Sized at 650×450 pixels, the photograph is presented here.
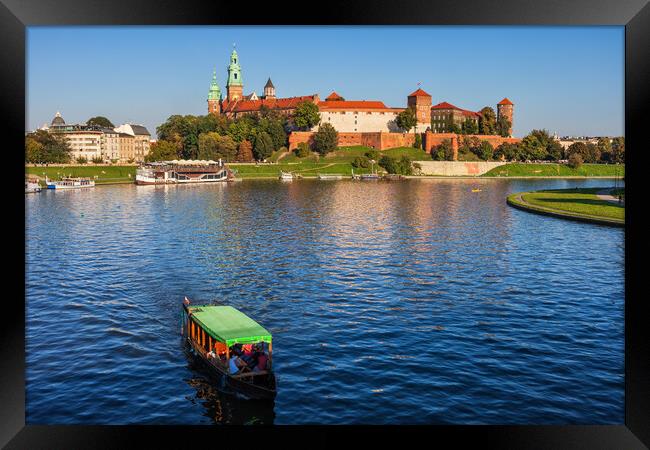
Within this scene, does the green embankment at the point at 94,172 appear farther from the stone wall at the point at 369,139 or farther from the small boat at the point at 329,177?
the stone wall at the point at 369,139

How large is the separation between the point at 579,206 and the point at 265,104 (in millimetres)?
126267

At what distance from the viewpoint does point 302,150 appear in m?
155

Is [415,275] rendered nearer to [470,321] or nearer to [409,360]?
[470,321]

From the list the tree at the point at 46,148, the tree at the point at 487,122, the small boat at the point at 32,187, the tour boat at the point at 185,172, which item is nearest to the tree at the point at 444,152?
the tree at the point at 487,122

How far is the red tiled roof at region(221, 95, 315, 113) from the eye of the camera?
176 m

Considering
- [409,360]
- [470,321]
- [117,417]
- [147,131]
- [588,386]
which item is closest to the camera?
[117,417]

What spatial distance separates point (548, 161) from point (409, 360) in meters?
156

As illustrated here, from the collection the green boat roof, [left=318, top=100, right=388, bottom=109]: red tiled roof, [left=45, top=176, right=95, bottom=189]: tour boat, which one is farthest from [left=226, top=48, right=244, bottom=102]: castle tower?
the green boat roof

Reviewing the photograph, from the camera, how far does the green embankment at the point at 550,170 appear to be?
148000 millimetres

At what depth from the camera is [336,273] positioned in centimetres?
3541

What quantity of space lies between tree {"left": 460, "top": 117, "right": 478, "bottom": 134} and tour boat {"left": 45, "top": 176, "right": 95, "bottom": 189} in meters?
98.7

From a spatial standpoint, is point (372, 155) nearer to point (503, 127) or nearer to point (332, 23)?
point (503, 127)

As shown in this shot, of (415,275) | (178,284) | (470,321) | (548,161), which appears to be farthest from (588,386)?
(548,161)
